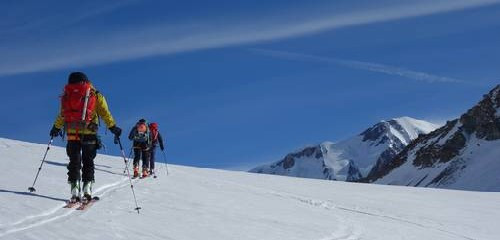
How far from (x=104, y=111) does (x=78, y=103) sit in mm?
575

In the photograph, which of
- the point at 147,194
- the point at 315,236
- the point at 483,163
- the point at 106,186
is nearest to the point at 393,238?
the point at 315,236

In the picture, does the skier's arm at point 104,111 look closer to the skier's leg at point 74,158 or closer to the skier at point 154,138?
the skier's leg at point 74,158

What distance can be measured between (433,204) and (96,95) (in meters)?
13.2

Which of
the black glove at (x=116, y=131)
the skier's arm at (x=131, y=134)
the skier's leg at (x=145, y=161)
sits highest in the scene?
the skier's arm at (x=131, y=134)

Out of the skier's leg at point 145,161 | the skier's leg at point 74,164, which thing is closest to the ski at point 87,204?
the skier's leg at point 74,164

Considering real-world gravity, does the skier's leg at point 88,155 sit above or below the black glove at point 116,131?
below

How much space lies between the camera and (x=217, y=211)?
14.8 metres

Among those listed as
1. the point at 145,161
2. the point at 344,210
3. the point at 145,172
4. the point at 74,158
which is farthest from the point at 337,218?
the point at 145,161

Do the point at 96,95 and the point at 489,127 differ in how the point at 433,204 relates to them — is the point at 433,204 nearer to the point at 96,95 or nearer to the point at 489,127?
the point at 96,95

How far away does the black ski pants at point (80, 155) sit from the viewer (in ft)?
44.7

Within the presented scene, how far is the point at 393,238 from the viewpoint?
1384cm

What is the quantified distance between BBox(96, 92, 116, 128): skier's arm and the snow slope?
1585mm

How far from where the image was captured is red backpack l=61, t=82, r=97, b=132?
13.4 m

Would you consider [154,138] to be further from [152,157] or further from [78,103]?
[78,103]
